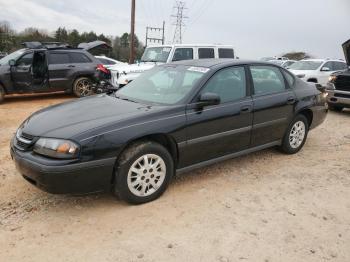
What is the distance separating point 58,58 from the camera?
11.0 meters

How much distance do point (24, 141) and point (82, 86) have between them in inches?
316

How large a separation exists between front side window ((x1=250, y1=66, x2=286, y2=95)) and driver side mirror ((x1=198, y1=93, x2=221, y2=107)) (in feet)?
3.24

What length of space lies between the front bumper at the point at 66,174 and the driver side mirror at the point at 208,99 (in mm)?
1289

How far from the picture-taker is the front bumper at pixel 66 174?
330 cm

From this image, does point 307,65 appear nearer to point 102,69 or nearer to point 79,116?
point 102,69

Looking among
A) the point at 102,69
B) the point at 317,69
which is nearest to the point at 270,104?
the point at 102,69

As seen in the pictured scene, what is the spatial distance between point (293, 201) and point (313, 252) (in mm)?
988

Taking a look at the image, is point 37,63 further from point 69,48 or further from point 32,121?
point 32,121

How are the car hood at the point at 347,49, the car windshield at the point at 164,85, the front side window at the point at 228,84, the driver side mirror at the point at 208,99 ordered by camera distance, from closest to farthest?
the driver side mirror at the point at 208,99
the car windshield at the point at 164,85
the front side window at the point at 228,84
the car hood at the point at 347,49

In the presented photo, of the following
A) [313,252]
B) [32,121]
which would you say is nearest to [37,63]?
[32,121]

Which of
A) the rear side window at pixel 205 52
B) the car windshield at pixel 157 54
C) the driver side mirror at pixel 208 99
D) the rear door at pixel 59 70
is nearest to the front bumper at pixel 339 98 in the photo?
the rear side window at pixel 205 52

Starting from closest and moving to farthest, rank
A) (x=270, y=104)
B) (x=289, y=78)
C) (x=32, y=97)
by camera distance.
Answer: (x=270, y=104) < (x=289, y=78) < (x=32, y=97)

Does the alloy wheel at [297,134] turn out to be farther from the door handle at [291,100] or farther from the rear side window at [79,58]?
the rear side window at [79,58]

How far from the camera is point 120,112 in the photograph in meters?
3.91
